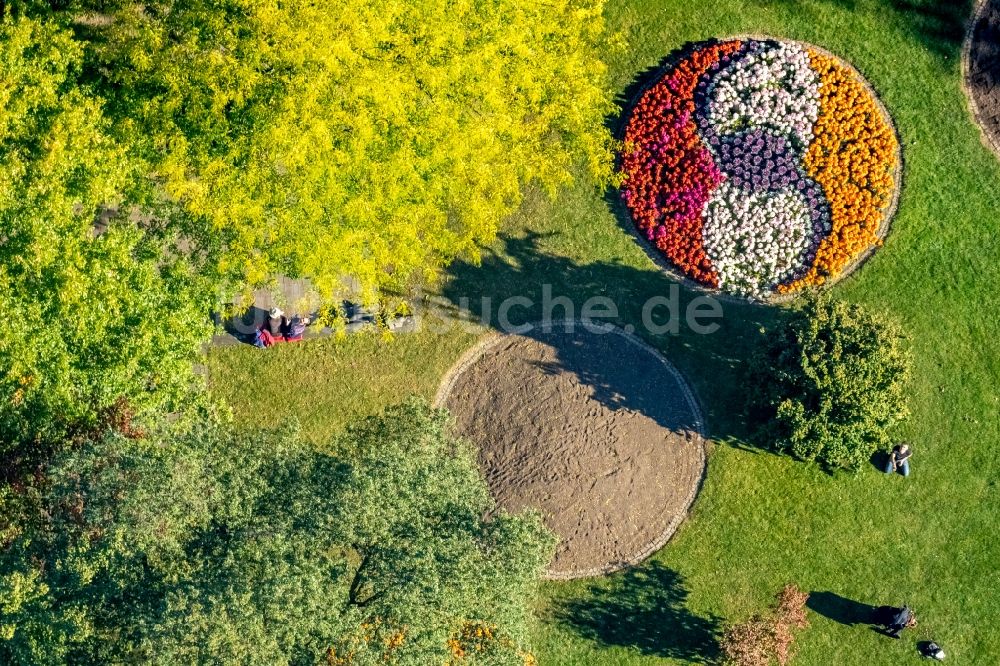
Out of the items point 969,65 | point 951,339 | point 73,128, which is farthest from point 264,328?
point 969,65

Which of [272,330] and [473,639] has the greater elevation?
[272,330]

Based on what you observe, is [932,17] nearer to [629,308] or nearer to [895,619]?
[629,308]

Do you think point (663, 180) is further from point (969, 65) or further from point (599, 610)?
point (599, 610)

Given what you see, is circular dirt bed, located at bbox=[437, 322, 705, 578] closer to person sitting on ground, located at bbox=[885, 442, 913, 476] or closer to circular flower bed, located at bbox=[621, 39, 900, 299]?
circular flower bed, located at bbox=[621, 39, 900, 299]

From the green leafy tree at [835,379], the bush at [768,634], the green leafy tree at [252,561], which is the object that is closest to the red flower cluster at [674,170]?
the green leafy tree at [835,379]

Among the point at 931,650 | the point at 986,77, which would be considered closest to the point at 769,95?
the point at 986,77

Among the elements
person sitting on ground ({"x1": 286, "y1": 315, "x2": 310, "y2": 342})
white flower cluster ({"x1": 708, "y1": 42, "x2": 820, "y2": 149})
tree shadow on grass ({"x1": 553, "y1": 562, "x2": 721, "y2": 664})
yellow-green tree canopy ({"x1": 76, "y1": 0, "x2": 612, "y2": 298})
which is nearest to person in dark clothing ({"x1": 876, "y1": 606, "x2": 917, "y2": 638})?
tree shadow on grass ({"x1": 553, "y1": 562, "x2": 721, "y2": 664})

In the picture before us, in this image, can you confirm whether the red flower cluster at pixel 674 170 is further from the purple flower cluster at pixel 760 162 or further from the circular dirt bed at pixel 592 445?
the circular dirt bed at pixel 592 445
